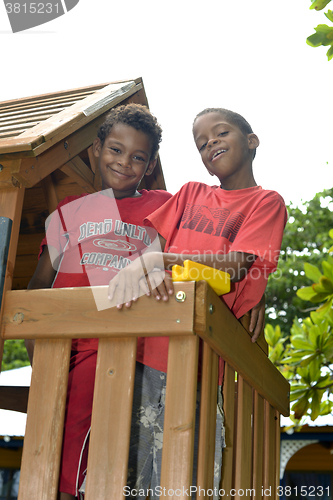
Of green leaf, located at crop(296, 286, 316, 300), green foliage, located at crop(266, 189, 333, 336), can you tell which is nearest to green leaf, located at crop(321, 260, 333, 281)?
green leaf, located at crop(296, 286, 316, 300)

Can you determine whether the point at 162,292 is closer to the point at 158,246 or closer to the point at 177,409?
the point at 177,409

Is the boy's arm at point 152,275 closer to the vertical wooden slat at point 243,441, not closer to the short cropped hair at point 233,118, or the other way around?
the vertical wooden slat at point 243,441

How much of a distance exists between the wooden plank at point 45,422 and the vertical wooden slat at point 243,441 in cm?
84

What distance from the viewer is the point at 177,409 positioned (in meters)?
1.45

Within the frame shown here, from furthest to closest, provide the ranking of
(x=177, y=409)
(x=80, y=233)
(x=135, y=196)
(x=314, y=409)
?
(x=314, y=409)
(x=135, y=196)
(x=80, y=233)
(x=177, y=409)

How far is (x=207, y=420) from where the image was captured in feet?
5.19

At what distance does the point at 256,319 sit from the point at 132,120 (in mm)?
1257

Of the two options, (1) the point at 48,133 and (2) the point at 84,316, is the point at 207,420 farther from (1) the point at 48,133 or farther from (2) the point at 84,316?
(1) the point at 48,133

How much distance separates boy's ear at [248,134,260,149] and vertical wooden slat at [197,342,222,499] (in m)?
1.16

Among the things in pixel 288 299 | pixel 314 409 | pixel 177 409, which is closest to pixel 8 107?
pixel 177 409

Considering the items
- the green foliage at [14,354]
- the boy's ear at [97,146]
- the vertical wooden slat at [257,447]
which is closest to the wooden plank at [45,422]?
the vertical wooden slat at [257,447]

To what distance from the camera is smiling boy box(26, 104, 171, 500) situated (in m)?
2.30

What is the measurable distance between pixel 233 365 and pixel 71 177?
1.47m

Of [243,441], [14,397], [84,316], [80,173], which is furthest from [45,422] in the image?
[14,397]
